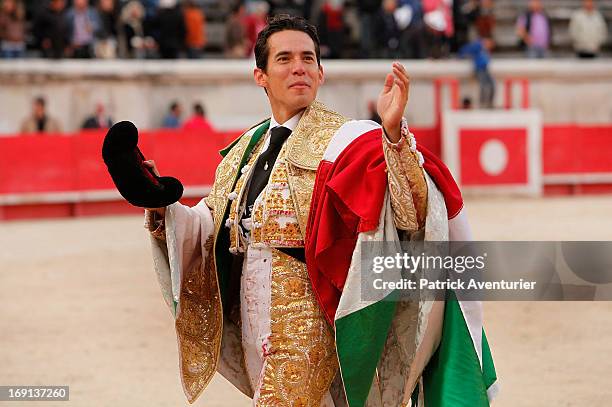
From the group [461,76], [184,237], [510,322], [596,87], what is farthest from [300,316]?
[596,87]

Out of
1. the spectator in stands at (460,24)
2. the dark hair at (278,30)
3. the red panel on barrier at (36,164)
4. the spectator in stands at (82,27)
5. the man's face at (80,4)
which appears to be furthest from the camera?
the spectator in stands at (460,24)

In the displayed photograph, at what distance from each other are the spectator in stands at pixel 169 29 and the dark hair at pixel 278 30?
446 inches

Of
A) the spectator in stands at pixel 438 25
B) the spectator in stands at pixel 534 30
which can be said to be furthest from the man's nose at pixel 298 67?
the spectator in stands at pixel 534 30

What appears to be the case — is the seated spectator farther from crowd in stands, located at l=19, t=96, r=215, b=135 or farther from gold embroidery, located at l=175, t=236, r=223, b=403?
gold embroidery, located at l=175, t=236, r=223, b=403

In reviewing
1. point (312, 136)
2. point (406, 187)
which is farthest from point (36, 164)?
point (406, 187)

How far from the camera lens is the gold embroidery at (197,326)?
3352mm

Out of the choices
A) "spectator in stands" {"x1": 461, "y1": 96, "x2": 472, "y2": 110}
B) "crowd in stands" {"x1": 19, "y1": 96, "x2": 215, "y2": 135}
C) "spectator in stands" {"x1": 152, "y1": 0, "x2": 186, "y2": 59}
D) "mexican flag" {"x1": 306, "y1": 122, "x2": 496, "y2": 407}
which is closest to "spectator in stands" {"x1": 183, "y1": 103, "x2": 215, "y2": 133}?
"crowd in stands" {"x1": 19, "y1": 96, "x2": 215, "y2": 135}

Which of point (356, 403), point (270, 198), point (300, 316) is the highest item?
point (270, 198)

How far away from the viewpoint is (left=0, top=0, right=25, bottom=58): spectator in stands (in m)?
13.8

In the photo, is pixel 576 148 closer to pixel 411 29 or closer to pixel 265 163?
pixel 411 29

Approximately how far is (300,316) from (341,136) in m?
0.48

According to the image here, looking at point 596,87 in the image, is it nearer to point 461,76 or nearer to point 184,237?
point 461,76

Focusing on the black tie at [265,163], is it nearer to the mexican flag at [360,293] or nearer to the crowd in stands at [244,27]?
the mexican flag at [360,293]

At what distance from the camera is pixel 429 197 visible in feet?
9.56
